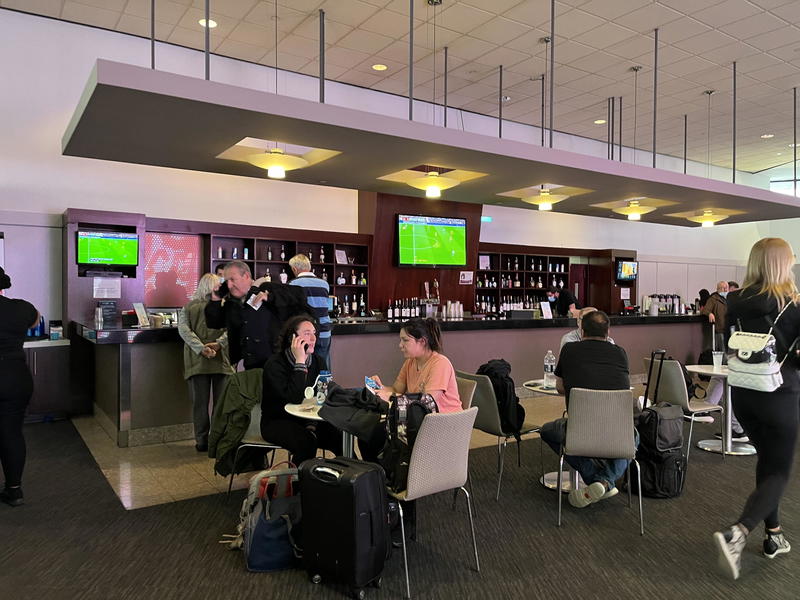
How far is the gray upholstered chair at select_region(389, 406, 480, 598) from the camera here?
2.80 metres

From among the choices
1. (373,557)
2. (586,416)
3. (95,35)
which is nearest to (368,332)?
(586,416)

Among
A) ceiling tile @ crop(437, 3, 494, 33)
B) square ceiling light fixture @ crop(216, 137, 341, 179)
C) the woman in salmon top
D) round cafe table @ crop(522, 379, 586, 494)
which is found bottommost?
round cafe table @ crop(522, 379, 586, 494)

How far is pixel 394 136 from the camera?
171 inches

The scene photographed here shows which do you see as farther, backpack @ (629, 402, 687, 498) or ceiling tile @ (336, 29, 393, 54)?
ceiling tile @ (336, 29, 393, 54)

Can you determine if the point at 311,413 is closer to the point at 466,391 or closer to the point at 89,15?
the point at 466,391

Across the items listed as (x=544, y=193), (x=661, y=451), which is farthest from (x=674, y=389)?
(x=544, y=193)

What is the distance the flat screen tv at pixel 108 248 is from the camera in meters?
6.29

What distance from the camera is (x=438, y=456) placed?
9.46ft

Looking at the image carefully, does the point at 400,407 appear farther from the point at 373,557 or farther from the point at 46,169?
the point at 46,169

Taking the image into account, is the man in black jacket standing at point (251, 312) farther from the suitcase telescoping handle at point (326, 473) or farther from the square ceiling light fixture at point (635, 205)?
the square ceiling light fixture at point (635, 205)

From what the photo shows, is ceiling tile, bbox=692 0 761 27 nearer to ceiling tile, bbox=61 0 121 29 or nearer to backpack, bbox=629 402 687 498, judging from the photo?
backpack, bbox=629 402 687 498

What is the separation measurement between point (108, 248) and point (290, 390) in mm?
3931

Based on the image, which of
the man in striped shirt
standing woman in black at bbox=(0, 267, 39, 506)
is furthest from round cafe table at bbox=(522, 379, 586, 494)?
standing woman in black at bbox=(0, 267, 39, 506)

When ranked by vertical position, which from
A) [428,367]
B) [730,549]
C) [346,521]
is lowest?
[730,549]
